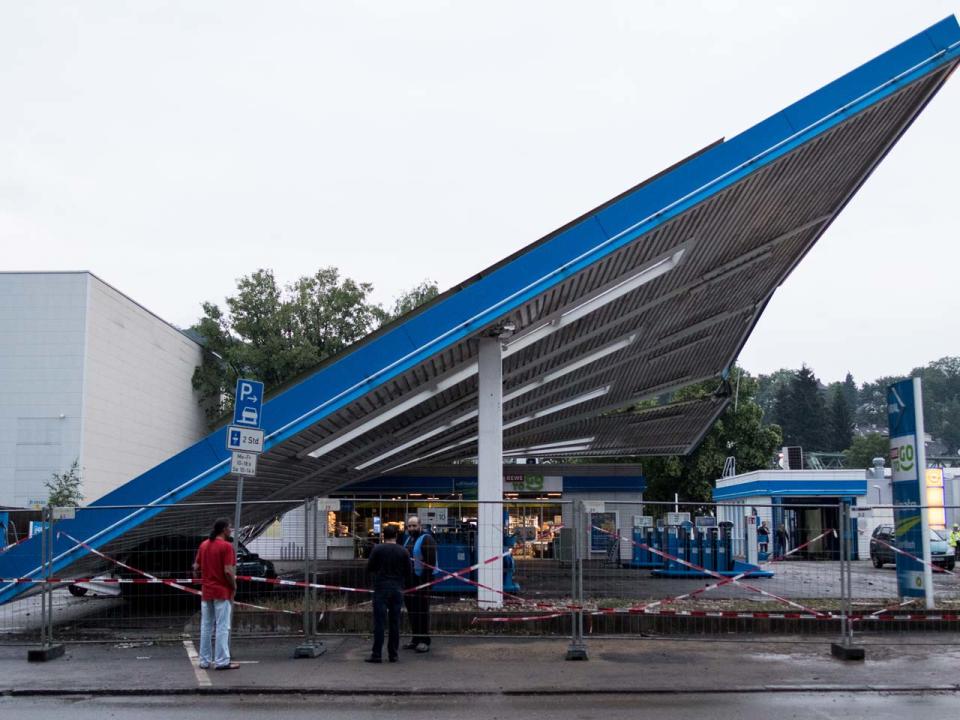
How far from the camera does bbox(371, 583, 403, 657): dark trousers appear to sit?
11.4m

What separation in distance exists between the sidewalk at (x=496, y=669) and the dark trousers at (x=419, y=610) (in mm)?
333

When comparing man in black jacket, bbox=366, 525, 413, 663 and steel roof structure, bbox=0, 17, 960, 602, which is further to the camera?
steel roof structure, bbox=0, 17, 960, 602

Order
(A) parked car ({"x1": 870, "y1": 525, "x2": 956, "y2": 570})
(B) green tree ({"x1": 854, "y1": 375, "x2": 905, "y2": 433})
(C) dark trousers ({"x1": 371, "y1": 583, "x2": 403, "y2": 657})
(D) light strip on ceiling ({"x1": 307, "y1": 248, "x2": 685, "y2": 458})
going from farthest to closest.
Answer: (B) green tree ({"x1": 854, "y1": 375, "x2": 905, "y2": 433}) → (A) parked car ({"x1": 870, "y1": 525, "x2": 956, "y2": 570}) → (D) light strip on ceiling ({"x1": 307, "y1": 248, "x2": 685, "y2": 458}) → (C) dark trousers ({"x1": 371, "y1": 583, "x2": 403, "y2": 657})

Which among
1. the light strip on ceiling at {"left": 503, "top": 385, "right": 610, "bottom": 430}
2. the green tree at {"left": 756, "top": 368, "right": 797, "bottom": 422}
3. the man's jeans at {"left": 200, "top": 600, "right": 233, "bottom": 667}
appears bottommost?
the man's jeans at {"left": 200, "top": 600, "right": 233, "bottom": 667}

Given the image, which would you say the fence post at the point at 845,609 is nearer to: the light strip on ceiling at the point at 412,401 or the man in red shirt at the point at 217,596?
the light strip on ceiling at the point at 412,401

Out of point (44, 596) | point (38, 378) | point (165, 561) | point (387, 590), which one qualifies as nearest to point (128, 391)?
point (38, 378)

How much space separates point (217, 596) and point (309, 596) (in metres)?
2.17

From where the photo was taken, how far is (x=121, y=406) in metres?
41.9

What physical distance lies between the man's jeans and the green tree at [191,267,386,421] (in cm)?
3993

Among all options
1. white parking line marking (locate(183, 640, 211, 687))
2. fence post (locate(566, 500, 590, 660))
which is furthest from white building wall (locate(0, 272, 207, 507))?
fence post (locate(566, 500, 590, 660))

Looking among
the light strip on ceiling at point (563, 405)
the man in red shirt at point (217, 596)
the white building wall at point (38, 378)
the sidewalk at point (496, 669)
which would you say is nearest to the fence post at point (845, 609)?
the sidewalk at point (496, 669)

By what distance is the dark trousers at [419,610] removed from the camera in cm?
1252

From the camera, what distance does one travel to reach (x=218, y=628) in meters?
11.0

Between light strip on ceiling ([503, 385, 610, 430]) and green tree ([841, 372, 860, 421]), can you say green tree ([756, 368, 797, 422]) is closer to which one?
green tree ([841, 372, 860, 421])
